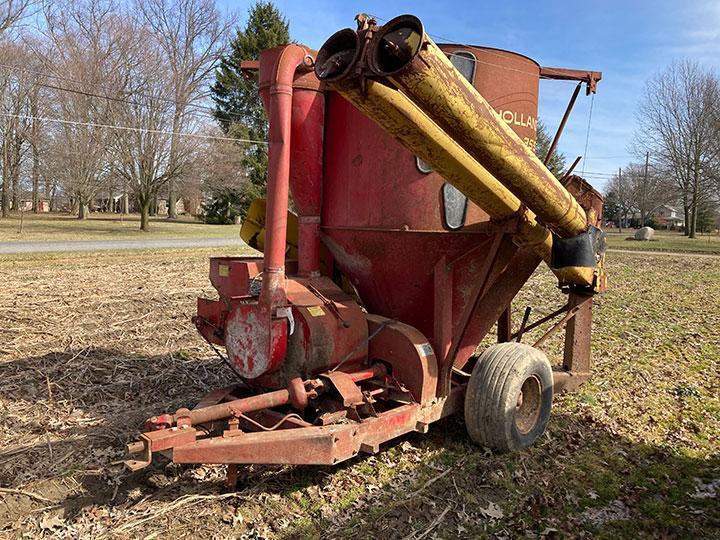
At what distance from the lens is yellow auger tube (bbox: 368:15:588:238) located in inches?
114

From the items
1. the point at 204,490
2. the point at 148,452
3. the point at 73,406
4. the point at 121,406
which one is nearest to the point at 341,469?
the point at 204,490

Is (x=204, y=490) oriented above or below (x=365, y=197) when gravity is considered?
below

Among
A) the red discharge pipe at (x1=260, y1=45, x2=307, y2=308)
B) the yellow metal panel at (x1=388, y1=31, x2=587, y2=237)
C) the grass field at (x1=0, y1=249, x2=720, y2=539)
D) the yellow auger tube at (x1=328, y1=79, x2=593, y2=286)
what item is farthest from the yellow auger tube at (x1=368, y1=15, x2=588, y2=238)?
the grass field at (x1=0, y1=249, x2=720, y2=539)

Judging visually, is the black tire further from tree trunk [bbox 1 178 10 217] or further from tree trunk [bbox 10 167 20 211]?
tree trunk [bbox 1 178 10 217]

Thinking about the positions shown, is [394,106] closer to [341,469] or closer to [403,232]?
[403,232]

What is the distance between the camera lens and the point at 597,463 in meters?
4.52

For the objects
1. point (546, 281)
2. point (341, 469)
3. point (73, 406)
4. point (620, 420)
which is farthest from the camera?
point (546, 281)

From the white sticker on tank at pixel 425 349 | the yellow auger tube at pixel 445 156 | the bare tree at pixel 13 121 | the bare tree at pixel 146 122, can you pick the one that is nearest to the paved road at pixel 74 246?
the bare tree at pixel 146 122

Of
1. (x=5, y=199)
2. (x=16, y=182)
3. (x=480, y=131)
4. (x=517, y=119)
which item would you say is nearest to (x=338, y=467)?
(x=480, y=131)

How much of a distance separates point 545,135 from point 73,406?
102 ft

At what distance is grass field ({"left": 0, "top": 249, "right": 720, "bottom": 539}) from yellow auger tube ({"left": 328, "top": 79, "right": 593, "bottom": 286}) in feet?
4.97

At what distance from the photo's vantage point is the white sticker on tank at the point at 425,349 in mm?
4391

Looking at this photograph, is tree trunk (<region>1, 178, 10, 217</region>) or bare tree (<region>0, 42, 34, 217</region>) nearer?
bare tree (<region>0, 42, 34, 217</region>)

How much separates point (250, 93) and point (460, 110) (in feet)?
133
